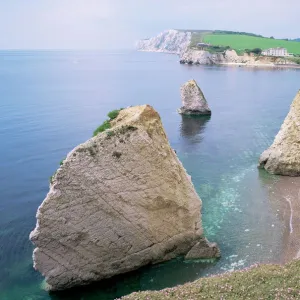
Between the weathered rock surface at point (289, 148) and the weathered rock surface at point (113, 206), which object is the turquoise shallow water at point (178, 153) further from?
the weathered rock surface at point (289, 148)

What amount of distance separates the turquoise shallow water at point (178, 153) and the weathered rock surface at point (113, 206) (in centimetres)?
151

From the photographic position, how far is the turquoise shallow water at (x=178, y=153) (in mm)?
26609

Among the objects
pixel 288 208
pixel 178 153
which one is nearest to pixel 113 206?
pixel 288 208

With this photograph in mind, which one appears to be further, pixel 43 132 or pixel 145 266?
pixel 43 132

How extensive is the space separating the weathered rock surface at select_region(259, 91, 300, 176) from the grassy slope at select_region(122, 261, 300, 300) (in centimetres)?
2501

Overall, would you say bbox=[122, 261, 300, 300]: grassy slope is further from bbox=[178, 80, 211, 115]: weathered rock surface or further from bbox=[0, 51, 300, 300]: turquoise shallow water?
bbox=[178, 80, 211, 115]: weathered rock surface

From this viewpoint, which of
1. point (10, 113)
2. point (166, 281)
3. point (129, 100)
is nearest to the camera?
point (166, 281)

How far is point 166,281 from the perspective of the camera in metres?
25.4

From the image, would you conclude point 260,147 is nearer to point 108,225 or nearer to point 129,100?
point 108,225

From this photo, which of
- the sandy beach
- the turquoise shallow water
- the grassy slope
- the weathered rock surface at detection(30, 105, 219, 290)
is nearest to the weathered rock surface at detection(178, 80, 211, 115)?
the turquoise shallow water

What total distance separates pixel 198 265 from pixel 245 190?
1537 centimetres

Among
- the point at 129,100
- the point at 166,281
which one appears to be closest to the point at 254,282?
the point at 166,281

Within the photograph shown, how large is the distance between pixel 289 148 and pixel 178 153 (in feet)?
54.6

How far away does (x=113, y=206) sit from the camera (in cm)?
2439
